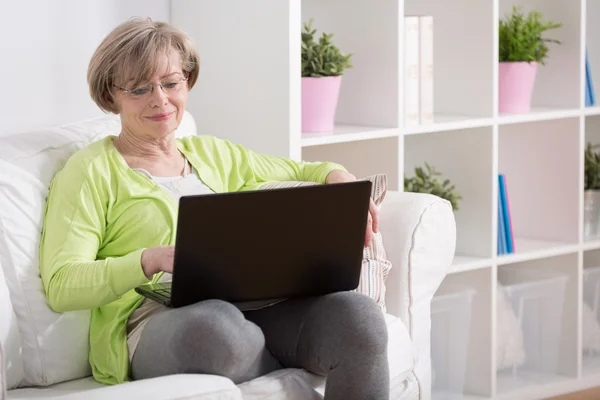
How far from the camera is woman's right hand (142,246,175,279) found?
176cm

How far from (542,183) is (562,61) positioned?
38 centimetres

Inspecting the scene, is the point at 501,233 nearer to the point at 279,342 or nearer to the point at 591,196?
the point at 591,196

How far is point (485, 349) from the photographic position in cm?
300

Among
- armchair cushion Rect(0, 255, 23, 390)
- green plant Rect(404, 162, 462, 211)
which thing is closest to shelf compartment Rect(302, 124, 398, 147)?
green plant Rect(404, 162, 462, 211)

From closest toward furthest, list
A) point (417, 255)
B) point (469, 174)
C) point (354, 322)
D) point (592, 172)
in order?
point (354, 322), point (417, 255), point (469, 174), point (592, 172)

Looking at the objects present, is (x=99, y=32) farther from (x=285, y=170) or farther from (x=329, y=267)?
(x=329, y=267)

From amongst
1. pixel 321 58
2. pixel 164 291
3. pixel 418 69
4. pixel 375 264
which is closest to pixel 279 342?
pixel 164 291

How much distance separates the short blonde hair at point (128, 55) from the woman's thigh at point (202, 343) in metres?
0.50

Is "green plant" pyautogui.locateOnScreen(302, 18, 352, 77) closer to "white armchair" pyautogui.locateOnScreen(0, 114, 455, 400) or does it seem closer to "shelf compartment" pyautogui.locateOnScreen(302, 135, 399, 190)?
"shelf compartment" pyautogui.locateOnScreen(302, 135, 399, 190)

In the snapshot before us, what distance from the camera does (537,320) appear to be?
318 cm

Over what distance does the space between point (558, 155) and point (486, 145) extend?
1.14 feet

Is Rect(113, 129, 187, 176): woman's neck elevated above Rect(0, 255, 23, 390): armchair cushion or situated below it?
above

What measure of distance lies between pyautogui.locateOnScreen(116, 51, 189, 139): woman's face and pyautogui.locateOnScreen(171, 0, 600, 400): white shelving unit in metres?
0.48

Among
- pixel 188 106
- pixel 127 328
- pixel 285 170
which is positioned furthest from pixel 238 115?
pixel 127 328
